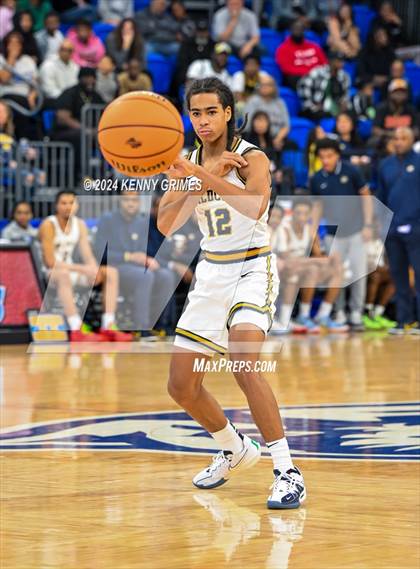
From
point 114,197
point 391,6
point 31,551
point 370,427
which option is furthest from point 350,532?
point 391,6

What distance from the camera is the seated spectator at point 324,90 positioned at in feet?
60.3

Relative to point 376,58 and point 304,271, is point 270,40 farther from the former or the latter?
point 304,271

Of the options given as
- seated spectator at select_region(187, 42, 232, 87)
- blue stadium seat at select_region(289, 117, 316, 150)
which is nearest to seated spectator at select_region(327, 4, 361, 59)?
blue stadium seat at select_region(289, 117, 316, 150)

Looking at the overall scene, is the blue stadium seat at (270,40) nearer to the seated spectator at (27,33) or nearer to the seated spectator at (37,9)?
the seated spectator at (37,9)

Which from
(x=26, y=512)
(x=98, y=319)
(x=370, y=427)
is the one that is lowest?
(x=98, y=319)

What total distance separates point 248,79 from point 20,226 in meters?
4.93

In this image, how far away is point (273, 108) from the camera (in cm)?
1702

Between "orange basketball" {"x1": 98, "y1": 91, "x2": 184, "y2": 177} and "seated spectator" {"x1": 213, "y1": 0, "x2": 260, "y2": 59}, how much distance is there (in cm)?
1298

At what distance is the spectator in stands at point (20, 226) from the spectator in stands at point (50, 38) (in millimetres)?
4056

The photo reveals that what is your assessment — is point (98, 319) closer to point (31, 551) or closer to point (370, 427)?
point (370, 427)

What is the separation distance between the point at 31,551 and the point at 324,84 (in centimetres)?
1457

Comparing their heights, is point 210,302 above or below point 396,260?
above

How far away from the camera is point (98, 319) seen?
14.2 metres

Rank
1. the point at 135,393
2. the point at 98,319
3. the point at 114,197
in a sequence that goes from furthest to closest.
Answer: the point at 114,197 → the point at 98,319 → the point at 135,393
